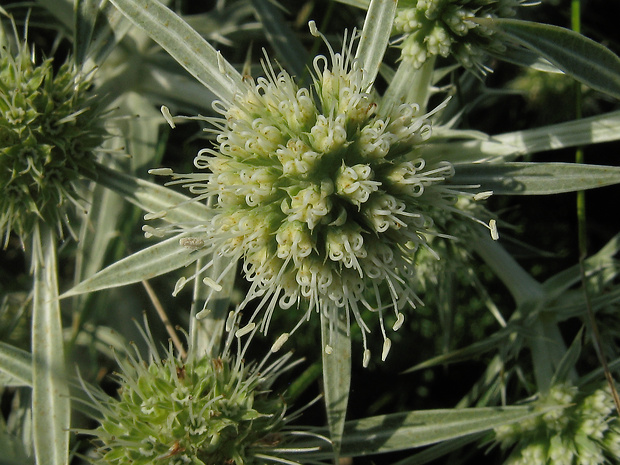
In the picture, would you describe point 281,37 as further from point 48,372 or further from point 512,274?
point 48,372

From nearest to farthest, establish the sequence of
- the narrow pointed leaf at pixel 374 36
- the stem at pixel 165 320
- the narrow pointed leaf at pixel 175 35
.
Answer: the narrow pointed leaf at pixel 374 36
the narrow pointed leaf at pixel 175 35
the stem at pixel 165 320

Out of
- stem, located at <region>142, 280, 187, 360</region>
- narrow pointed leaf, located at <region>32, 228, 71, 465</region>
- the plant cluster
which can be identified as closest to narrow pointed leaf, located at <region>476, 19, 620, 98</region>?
the plant cluster

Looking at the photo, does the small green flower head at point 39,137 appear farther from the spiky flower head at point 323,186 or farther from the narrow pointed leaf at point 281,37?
the narrow pointed leaf at point 281,37

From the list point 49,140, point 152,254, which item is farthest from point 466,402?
point 49,140

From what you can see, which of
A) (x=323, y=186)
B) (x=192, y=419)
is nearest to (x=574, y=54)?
(x=323, y=186)

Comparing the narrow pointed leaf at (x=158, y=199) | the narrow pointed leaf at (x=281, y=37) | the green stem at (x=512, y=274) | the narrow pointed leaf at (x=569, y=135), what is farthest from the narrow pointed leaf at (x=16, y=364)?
the narrow pointed leaf at (x=569, y=135)

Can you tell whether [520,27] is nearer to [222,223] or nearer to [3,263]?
[222,223]
